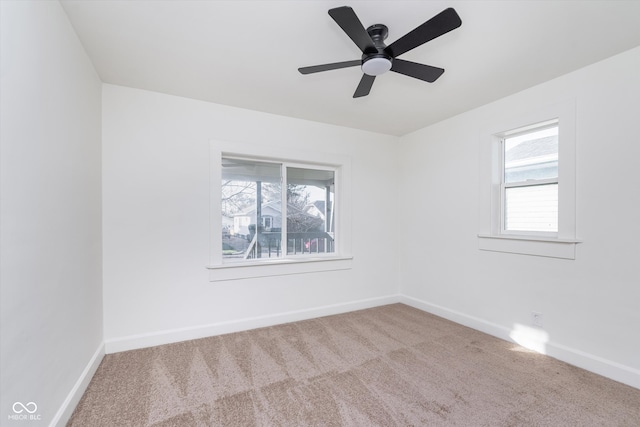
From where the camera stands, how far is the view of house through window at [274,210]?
3.23m

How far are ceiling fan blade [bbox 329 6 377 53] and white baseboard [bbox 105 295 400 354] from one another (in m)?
2.82

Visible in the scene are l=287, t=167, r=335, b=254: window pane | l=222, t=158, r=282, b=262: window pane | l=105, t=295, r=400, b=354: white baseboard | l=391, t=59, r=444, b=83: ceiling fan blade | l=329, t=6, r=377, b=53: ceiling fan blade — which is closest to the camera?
l=329, t=6, r=377, b=53: ceiling fan blade

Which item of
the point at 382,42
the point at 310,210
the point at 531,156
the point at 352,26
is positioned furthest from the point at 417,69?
the point at 310,210

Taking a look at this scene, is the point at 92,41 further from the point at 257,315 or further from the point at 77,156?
the point at 257,315

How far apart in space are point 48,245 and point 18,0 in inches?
45.9

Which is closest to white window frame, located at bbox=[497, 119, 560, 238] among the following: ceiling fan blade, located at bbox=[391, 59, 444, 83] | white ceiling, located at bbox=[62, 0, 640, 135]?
white ceiling, located at bbox=[62, 0, 640, 135]

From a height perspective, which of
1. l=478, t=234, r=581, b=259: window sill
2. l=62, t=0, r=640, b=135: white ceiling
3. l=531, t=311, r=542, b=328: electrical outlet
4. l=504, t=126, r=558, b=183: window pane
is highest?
l=62, t=0, r=640, b=135: white ceiling

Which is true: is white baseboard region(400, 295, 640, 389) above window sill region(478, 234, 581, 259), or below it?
below

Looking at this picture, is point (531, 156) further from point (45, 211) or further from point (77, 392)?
point (77, 392)

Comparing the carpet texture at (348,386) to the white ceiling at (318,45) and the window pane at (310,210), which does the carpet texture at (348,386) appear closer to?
the window pane at (310,210)

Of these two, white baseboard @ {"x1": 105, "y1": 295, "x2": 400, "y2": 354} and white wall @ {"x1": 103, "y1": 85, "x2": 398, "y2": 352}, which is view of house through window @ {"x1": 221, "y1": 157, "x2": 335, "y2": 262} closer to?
white wall @ {"x1": 103, "y1": 85, "x2": 398, "y2": 352}

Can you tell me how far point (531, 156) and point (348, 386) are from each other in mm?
2792

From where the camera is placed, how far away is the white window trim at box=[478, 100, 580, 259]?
95.0 inches

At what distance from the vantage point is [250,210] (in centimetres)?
333
